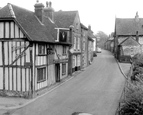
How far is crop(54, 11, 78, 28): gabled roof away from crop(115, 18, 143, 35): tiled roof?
78.2ft

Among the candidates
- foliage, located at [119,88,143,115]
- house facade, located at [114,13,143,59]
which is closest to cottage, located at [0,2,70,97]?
foliage, located at [119,88,143,115]

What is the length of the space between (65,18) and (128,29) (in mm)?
27067

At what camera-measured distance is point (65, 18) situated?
30.2 metres

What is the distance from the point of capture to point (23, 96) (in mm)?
16422

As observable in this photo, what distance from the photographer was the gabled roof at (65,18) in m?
28.7

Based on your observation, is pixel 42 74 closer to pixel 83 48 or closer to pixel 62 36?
pixel 62 36

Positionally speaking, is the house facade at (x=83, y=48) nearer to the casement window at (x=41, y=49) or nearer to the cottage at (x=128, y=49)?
the cottage at (x=128, y=49)

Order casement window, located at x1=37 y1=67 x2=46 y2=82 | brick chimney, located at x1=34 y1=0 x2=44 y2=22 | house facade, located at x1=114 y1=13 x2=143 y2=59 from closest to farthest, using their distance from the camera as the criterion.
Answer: casement window, located at x1=37 y1=67 x2=46 y2=82 < brick chimney, located at x1=34 y1=0 x2=44 y2=22 < house facade, located at x1=114 y1=13 x2=143 y2=59

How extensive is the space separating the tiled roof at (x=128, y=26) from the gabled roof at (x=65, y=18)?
78.2 ft

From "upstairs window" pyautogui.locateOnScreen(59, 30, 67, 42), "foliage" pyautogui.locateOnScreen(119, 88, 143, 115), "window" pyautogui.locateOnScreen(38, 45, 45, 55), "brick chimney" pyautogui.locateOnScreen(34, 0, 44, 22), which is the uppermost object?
"brick chimney" pyautogui.locateOnScreen(34, 0, 44, 22)

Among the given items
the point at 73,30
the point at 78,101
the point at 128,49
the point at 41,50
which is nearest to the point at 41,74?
the point at 41,50

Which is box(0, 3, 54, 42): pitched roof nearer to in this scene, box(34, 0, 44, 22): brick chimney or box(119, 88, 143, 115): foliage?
box(34, 0, 44, 22): brick chimney

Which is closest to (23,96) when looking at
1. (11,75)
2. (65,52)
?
(11,75)

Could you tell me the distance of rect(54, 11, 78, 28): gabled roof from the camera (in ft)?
94.0
